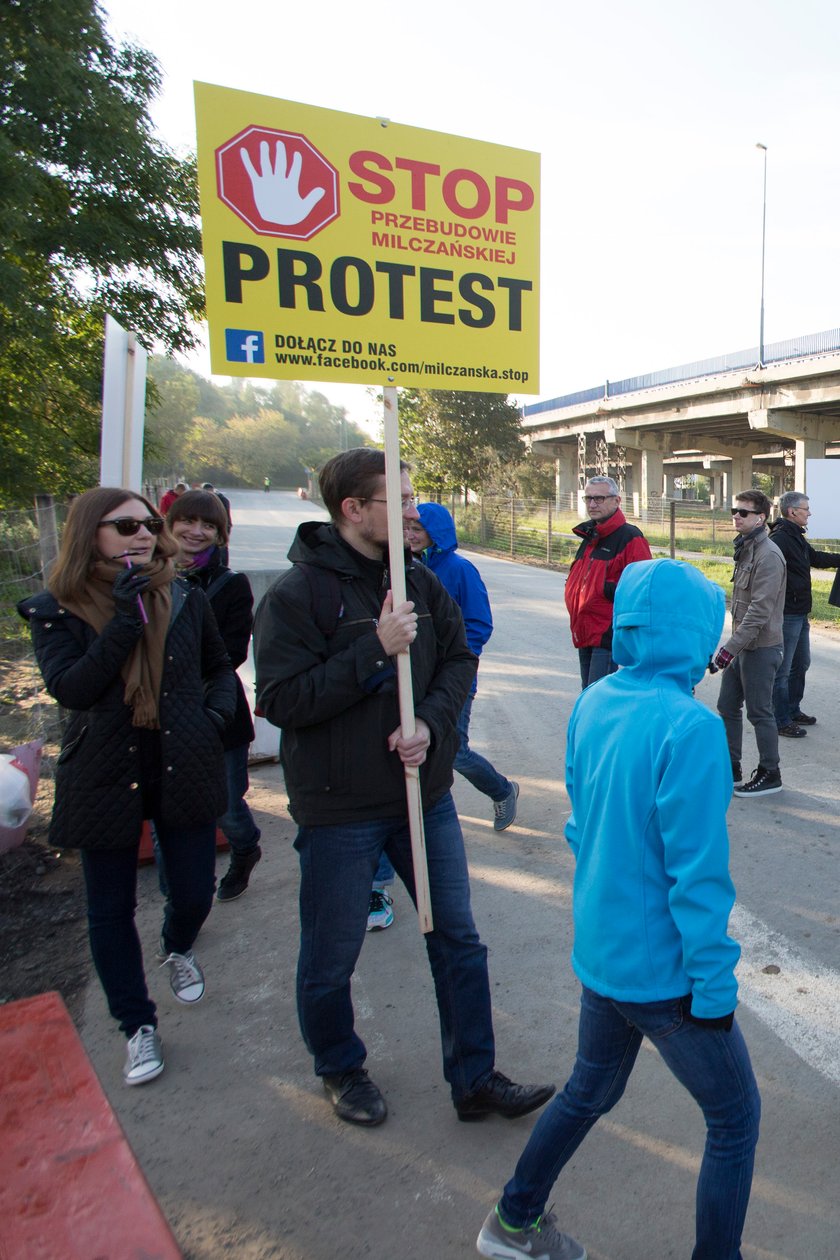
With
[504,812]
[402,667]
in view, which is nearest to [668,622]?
[402,667]

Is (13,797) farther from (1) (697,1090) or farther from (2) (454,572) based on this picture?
(1) (697,1090)

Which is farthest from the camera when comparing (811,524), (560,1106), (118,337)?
(811,524)

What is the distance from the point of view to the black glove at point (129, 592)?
8.34 feet

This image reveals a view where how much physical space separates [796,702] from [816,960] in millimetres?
3636

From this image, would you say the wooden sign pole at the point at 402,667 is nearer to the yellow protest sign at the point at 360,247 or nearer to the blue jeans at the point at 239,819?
the yellow protest sign at the point at 360,247

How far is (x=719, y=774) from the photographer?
1674 mm

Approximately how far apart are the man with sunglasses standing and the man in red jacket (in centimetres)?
71

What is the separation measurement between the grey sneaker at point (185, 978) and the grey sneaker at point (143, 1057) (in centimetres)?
29

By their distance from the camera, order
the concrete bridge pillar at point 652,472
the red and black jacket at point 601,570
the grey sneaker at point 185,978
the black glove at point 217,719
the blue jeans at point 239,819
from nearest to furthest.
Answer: the black glove at point 217,719 < the grey sneaker at point 185,978 < the blue jeans at point 239,819 < the red and black jacket at point 601,570 < the concrete bridge pillar at point 652,472

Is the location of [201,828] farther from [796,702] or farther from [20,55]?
[20,55]

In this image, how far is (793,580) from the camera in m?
6.18

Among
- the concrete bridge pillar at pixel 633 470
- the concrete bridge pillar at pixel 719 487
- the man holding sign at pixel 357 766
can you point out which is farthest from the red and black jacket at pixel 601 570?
the concrete bridge pillar at pixel 719 487

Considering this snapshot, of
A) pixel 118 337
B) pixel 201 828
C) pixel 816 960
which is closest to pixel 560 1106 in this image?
pixel 201 828

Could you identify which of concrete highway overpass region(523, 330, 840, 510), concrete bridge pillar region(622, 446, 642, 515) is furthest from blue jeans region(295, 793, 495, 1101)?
concrete bridge pillar region(622, 446, 642, 515)
